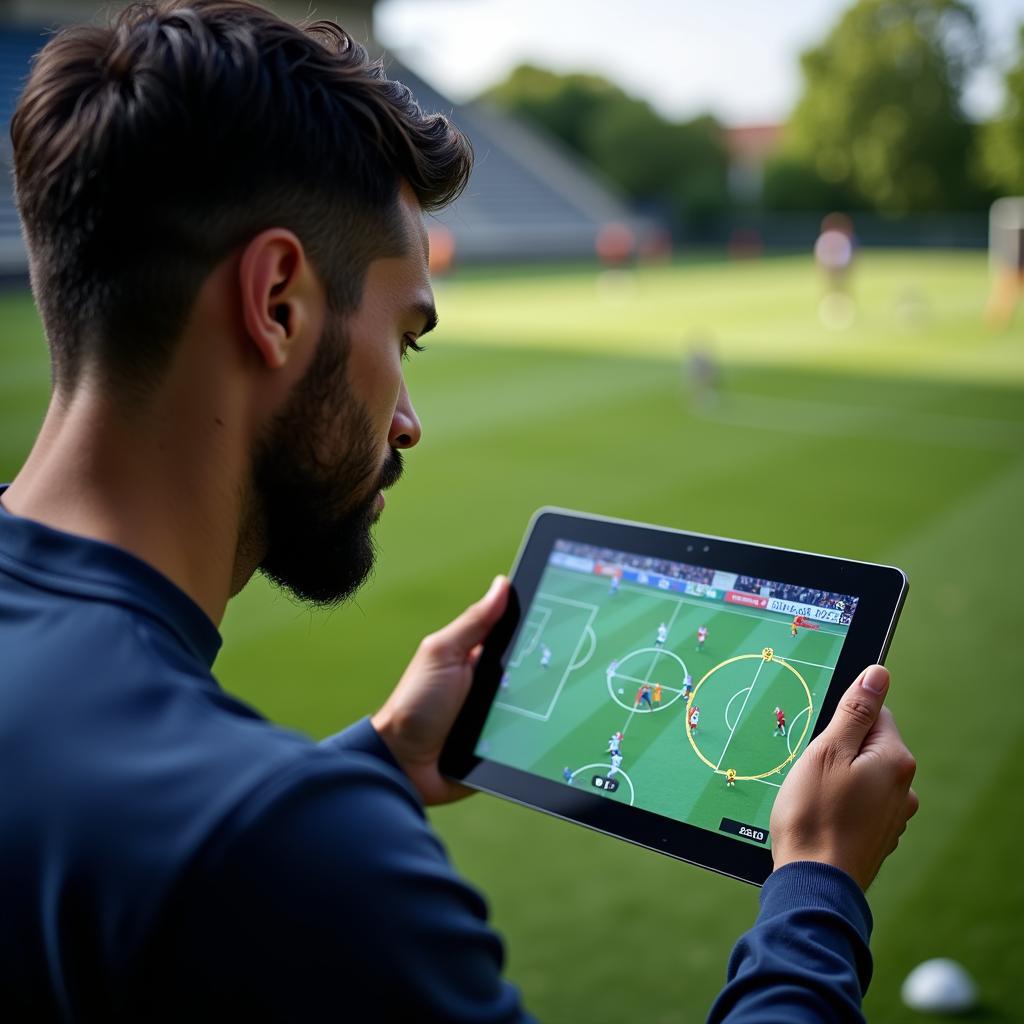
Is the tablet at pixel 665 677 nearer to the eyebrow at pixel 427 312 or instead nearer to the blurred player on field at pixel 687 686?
the blurred player on field at pixel 687 686

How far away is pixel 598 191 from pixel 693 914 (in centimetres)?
5230

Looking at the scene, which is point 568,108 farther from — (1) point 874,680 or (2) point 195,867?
(2) point 195,867

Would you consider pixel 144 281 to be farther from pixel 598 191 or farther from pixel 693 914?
pixel 598 191

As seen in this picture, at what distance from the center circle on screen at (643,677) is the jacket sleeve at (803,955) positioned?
1.50 feet

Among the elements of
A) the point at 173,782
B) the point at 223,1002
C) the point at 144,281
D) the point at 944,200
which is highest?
the point at 944,200

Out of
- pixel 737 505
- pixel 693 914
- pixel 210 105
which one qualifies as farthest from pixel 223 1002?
pixel 737 505

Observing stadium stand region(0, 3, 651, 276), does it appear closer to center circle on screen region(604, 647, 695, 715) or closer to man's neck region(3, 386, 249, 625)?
center circle on screen region(604, 647, 695, 715)

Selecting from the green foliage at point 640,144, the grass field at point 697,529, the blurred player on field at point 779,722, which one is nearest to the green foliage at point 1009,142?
the green foliage at point 640,144

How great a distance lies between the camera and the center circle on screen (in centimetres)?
190

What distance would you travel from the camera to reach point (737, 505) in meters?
8.69

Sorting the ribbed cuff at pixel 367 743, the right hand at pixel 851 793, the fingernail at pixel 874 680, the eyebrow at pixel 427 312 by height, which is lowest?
the ribbed cuff at pixel 367 743

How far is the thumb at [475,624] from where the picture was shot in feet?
6.84

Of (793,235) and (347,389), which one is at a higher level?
(793,235)
